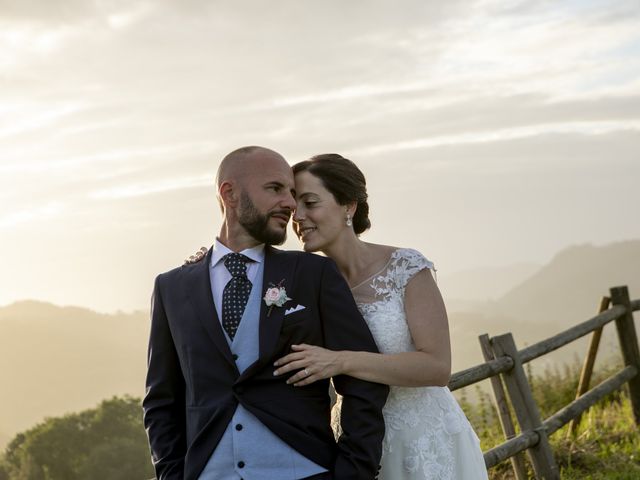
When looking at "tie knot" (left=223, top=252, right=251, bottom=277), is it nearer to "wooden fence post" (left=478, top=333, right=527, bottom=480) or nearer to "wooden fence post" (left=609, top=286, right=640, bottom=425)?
"wooden fence post" (left=478, top=333, right=527, bottom=480)

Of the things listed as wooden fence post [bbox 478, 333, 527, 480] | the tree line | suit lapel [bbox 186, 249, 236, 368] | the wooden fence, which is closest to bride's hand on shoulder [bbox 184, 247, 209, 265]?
suit lapel [bbox 186, 249, 236, 368]

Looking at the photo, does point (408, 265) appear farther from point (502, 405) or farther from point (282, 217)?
point (502, 405)

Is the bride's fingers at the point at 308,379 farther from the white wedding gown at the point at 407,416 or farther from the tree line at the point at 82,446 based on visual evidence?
the tree line at the point at 82,446

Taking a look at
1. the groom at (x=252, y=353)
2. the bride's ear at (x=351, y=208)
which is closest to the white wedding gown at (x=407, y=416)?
the bride's ear at (x=351, y=208)

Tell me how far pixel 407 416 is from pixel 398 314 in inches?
19.0

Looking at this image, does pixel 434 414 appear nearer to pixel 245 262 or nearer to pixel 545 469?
pixel 245 262

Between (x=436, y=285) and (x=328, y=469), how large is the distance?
108cm

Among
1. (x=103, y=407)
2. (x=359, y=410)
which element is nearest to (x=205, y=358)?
(x=359, y=410)

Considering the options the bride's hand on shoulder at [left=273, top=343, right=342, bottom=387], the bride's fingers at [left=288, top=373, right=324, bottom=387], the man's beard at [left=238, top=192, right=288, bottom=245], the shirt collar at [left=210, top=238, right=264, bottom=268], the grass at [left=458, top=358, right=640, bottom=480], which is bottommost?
the grass at [left=458, top=358, right=640, bottom=480]

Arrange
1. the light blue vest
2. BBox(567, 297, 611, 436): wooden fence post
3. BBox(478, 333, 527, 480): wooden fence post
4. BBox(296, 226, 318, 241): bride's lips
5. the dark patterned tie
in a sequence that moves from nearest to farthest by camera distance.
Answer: the light blue vest → the dark patterned tie → BBox(296, 226, 318, 241): bride's lips → BBox(478, 333, 527, 480): wooden fence post → BBox(567, 297, 611, 436): wooden fence post

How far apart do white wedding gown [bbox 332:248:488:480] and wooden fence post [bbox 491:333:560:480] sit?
9.70 ft

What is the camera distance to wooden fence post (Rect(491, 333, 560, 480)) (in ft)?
21.8

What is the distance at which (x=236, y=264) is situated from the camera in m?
3.05

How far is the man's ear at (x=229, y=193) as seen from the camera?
310 centimetres
